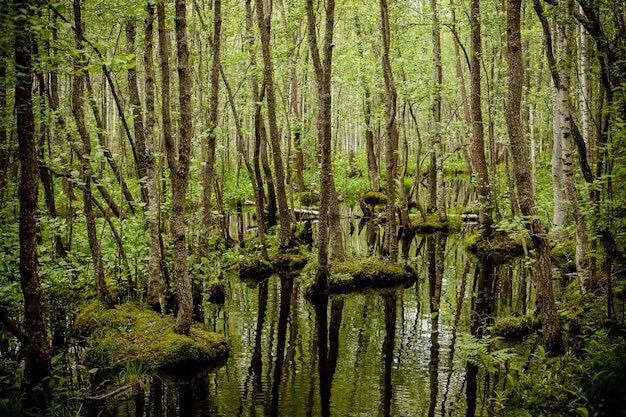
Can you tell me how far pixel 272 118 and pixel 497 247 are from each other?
8338 millimetres

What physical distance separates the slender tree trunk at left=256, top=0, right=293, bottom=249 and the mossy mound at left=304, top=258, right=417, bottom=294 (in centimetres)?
231

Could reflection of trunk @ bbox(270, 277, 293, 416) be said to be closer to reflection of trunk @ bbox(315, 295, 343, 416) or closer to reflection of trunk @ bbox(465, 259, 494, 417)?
reflection of trunk @ bbox(315, 295, 343, 416)

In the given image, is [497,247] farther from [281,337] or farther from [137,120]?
[137,120]

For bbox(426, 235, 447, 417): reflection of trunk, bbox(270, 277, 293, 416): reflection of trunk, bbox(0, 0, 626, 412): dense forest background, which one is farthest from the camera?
bbox(426, 235, 447, 417): reflection of trunk

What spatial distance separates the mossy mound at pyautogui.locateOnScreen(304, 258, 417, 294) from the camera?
13.2 m

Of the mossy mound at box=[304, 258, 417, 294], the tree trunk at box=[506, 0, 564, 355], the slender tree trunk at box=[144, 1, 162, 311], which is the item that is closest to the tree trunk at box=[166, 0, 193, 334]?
the slender tree trunk at box=[144, 1, 162, 311]

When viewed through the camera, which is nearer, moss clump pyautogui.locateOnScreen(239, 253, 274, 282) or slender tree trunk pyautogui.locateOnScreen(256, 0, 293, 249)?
slender tree trunk pyautogui.locateOnScreen(256, 0, 293, 249)

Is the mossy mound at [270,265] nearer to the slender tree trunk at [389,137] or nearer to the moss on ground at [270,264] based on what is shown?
the moss on ground at [270,264]

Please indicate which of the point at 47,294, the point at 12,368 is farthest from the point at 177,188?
the point at 47,294

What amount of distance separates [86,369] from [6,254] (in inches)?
90.9

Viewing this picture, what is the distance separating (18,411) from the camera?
5652 mm

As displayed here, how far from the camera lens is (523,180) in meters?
6.83

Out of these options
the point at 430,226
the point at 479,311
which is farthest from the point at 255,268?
the point at 430,226

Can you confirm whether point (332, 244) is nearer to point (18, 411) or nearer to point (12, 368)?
point (12, 368)
